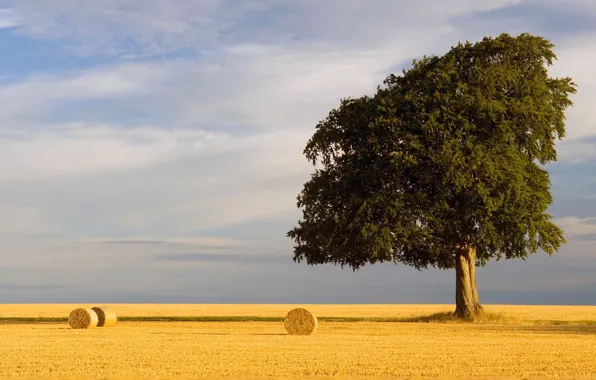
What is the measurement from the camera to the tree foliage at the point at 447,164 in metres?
48.9

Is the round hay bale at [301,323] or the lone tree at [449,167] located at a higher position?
the lone tree at [449,167]

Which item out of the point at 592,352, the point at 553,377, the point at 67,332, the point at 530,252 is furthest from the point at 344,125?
the point at 553,377

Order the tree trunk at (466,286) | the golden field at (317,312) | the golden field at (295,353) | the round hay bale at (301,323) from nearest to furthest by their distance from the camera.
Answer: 1. the golden field at (295,353)
2. the round hay bale at (301,323)
3. the tree trunk at (466,286)
4. the golden field at (317,312)

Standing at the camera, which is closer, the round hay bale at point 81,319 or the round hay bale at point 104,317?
the round hay bale at point 81,319

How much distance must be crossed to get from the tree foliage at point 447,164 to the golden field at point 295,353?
7326 millimetres

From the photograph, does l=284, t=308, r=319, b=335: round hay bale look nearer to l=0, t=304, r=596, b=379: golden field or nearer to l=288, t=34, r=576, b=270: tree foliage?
l=0, t=304, r=596, b=379: golden field

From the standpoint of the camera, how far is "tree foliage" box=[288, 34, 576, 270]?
48875mm

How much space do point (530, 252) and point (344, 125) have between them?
12.6 m

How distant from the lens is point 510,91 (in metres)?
51.8

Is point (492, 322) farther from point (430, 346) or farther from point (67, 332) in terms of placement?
point (67, 332)

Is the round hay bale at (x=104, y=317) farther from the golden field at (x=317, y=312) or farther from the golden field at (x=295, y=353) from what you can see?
the golden field at (x=317, y=312)

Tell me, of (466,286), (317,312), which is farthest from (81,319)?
(317,312)

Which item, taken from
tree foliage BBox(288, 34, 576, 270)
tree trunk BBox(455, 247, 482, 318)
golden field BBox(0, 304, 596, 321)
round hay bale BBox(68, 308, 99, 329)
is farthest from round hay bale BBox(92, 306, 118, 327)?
golden field BBox(0, 304, 596, 321)

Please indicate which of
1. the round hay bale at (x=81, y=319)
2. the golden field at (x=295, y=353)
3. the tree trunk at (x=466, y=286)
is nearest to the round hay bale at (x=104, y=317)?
the round hay bale at (x=81, y=319)
